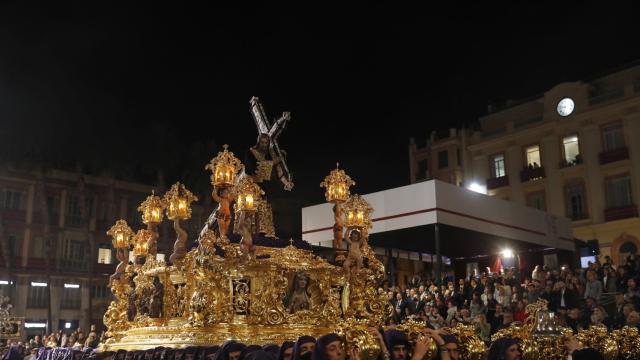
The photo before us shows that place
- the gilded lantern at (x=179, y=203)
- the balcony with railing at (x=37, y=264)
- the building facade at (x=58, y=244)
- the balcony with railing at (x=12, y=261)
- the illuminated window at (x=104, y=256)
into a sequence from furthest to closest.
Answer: the illuminated window at (x=104, y=256) < the balcony with railing at (x=37, y=264) < the building facade at (x=58, y=244) < the balcony with railing at (x=12, y=261) < the gilded lantern at (x=179, y=203)

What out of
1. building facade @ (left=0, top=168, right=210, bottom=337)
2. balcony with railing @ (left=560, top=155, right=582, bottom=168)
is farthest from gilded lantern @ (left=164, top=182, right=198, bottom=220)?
building facade @ (left=0, top=168, right=210, bottom=337)

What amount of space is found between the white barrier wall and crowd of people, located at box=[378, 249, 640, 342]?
1707mm

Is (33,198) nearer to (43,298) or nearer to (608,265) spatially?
(43,298)

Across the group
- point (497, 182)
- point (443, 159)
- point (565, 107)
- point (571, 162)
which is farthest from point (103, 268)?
point (565, 107)

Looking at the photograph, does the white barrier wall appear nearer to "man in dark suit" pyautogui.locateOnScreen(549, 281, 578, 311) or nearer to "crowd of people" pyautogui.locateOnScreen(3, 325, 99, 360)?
"man in dark suit" pyautogui.locateOnScreen(549, 281, 578, 311)

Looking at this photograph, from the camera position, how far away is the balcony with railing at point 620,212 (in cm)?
3088

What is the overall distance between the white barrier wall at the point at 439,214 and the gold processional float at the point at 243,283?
4443 millimetres

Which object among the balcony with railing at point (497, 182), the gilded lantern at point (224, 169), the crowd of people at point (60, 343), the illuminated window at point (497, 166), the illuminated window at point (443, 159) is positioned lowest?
the crowd of people at point (60, 343)

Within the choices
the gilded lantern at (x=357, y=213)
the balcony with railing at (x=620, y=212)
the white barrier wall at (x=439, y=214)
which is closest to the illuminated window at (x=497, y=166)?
the balcony with railing at (x=620, y=212)

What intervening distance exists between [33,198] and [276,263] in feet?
113

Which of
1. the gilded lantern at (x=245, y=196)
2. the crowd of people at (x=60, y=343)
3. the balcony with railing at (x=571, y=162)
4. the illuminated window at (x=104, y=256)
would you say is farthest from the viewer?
the illuminated window at (x=104, y=256)

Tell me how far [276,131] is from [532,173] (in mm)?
24729

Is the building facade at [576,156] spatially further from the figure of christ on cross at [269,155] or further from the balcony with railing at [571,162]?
the figure of christ on cross at [269,155]

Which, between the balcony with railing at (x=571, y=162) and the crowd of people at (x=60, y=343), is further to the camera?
the balcony with railing at (x=571, y=162)
